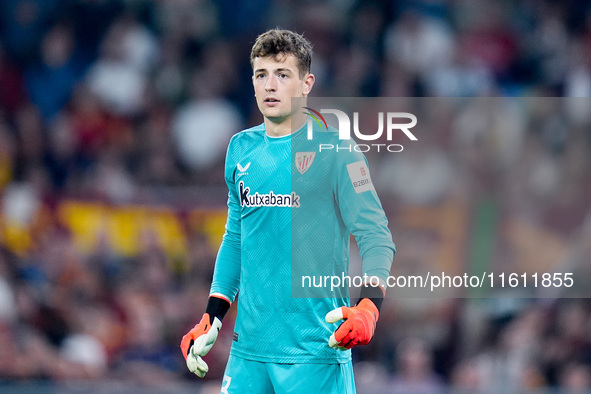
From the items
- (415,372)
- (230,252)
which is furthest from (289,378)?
(415,372)

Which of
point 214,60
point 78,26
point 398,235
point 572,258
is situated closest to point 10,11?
point 78,26

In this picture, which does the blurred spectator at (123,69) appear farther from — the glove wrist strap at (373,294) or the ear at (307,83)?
the glove wrist strap at (373,294)

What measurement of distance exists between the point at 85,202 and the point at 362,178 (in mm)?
5255

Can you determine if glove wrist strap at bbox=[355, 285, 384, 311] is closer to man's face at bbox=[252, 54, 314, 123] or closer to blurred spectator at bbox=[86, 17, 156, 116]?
man's face at bbox=[252, 54, 314, 123]

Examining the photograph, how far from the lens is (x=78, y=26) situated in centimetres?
1024

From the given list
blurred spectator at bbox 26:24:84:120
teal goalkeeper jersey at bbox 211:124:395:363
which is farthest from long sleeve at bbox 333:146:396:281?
blurred spectator at bbox 26:24:84:120

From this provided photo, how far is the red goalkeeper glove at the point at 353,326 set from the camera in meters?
3.43

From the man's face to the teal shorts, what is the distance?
1.11 metres

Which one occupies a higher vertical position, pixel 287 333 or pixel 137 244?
pixel 137 244

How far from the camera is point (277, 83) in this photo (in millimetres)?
3938

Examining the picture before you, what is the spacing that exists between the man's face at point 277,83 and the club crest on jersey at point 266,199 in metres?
0.35

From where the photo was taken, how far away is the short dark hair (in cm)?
396

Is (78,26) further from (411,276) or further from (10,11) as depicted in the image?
(411,276)

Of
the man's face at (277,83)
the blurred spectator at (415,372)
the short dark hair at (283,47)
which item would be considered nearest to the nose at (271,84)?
the man's face at (277,83)
